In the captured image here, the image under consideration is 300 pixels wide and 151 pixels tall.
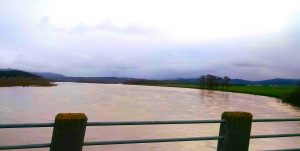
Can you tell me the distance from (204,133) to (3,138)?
1393 centimetres

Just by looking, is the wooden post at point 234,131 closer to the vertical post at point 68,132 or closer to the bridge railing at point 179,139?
the bridge railing at point 179,139

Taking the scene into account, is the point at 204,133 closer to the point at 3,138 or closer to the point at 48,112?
the point at 3,138

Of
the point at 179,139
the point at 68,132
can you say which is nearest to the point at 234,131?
the point at 179,139

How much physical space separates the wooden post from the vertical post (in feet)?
7.60

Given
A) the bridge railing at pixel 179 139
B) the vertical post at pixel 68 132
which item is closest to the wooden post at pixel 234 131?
the bridge railing at pixel 179 139

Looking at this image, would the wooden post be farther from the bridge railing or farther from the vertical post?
the vertical post

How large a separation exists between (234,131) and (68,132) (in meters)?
2.65

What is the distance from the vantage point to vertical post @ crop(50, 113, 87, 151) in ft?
18.4

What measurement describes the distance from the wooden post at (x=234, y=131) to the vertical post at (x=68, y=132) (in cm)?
232

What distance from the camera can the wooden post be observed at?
22.5ft

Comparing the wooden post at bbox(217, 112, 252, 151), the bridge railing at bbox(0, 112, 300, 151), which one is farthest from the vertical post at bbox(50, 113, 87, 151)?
the wooden post at bbox(217, 112, 252, 151)

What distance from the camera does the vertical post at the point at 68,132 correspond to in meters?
5.59

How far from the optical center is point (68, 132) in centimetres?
566

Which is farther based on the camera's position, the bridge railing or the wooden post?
the wooden post
